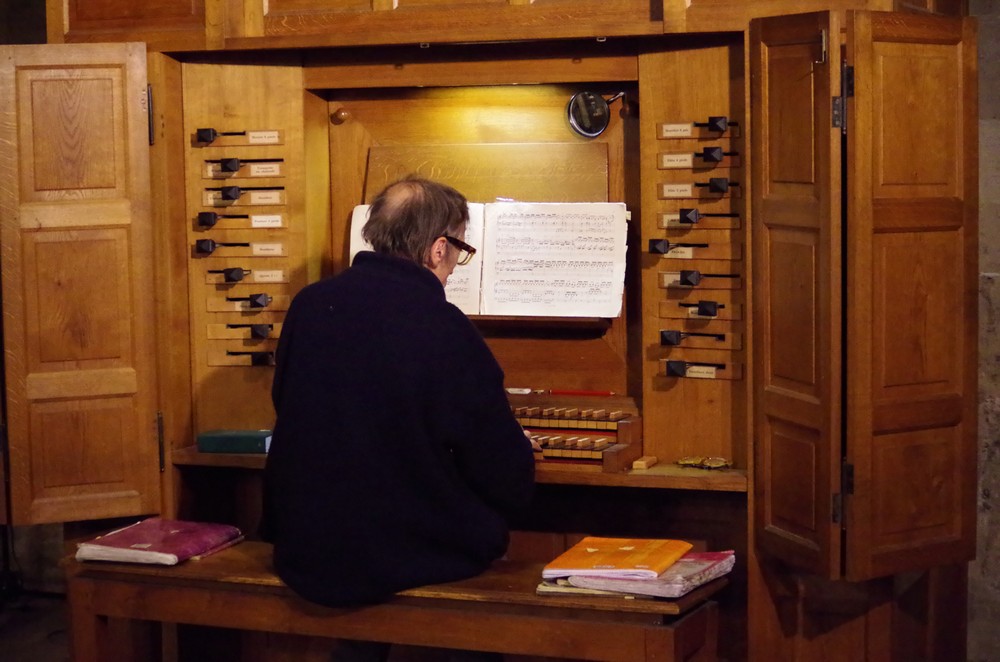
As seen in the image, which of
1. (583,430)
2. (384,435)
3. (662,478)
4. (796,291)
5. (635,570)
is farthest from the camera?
(583,430)

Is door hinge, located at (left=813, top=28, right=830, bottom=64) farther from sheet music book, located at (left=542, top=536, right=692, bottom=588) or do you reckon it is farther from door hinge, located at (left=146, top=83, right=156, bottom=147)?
door hinge, located at (left=146, top=83, right=156, bottom=147)

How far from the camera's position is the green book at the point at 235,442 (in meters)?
4.14

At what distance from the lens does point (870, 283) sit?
341cm

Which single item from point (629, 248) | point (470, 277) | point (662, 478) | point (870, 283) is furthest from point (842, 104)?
point (470, 277)

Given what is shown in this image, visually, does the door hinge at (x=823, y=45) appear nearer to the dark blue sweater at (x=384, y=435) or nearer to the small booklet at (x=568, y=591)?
the dark blue sweater at (x=384, y=435)

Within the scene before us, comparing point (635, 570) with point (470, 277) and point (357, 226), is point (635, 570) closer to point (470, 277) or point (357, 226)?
point (470, 277)

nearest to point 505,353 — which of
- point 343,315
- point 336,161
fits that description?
point 336,161

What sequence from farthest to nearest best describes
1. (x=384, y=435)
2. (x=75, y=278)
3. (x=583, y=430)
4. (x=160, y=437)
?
(x=160, y=437)
(x=75, y=278)
(x=583, y=430)
(x=384, y=435)

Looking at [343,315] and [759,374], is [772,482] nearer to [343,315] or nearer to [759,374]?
[759,374]

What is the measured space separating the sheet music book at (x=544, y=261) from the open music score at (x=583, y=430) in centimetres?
30

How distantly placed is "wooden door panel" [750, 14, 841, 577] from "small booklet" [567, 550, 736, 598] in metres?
0.40

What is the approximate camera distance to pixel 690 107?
3.88 m

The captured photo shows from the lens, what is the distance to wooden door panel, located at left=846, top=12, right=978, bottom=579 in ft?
11.1

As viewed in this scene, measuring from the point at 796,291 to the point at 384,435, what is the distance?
1.29 m
